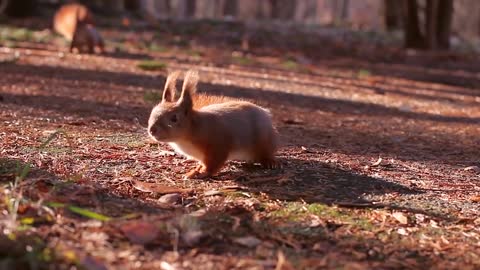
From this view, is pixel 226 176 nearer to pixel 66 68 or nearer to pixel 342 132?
pixel 342 132

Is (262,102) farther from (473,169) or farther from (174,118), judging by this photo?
(174,118)

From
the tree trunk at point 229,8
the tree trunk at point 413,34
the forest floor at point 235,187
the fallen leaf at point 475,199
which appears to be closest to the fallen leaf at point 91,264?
the forest floor at point 235,187

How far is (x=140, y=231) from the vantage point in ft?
8.71

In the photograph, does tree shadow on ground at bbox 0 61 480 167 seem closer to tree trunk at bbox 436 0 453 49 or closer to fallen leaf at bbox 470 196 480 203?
fallen leaf at bbox 470 196 480 203

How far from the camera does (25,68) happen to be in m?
9.06

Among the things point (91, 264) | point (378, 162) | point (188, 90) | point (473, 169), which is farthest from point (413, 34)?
point (91, 264)

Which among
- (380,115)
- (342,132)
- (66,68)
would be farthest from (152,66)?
(342,132)

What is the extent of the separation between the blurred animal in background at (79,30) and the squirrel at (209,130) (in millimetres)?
8082

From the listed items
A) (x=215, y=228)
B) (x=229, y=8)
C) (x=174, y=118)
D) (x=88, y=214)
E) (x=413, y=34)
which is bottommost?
(x=413, y=34)

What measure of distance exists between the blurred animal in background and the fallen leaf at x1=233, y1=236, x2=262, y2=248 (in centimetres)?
947

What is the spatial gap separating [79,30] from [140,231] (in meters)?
9.66

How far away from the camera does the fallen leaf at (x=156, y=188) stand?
11.3 feet

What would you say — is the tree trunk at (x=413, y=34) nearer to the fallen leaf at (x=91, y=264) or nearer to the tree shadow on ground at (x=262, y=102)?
the tree shadow on ground at (x=262, y=102)

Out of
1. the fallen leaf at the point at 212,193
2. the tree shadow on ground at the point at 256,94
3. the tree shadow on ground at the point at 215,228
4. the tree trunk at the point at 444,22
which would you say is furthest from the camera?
the tree trunk at the point at 444,22
